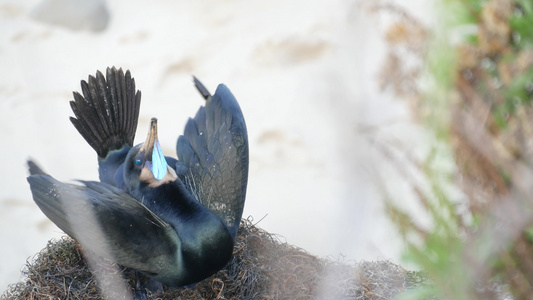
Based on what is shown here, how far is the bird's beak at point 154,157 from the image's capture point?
1.40 m

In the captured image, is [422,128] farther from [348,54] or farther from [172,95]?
[172,95]

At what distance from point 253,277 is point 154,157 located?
15.2 inches

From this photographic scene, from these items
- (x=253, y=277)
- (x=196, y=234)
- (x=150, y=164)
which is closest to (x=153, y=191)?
(x=150, y=164)

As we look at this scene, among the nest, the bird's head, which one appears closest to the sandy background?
the nest

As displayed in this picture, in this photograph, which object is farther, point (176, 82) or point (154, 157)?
point (176, 82)

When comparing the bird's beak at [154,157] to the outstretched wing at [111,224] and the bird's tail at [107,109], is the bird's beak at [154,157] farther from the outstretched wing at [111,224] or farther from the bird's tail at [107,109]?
the bird's tail at [107,109]

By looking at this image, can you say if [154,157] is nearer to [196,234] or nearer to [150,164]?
[150,164]

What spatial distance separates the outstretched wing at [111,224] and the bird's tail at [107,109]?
32 centimetres

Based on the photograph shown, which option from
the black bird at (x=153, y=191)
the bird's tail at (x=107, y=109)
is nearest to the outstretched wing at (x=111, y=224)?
the black bird at (x=153, y=191)

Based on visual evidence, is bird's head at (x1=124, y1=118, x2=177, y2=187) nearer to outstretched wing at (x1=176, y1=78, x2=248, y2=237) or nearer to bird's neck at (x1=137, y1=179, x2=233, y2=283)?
bird's neck at (x1=137, y1=179, x2=233, y2=283)

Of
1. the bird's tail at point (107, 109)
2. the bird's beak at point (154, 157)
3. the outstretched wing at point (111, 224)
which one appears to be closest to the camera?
the outstretched wing at point (111, 224)

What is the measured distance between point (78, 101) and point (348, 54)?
114 centimetres

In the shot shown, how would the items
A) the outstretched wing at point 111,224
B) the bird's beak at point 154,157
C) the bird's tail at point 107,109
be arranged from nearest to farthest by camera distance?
the outstretched wing at point 111,224, the bird's beak at point 154,157, the bird's tail at point 107,109

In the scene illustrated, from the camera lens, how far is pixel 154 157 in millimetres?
1411
